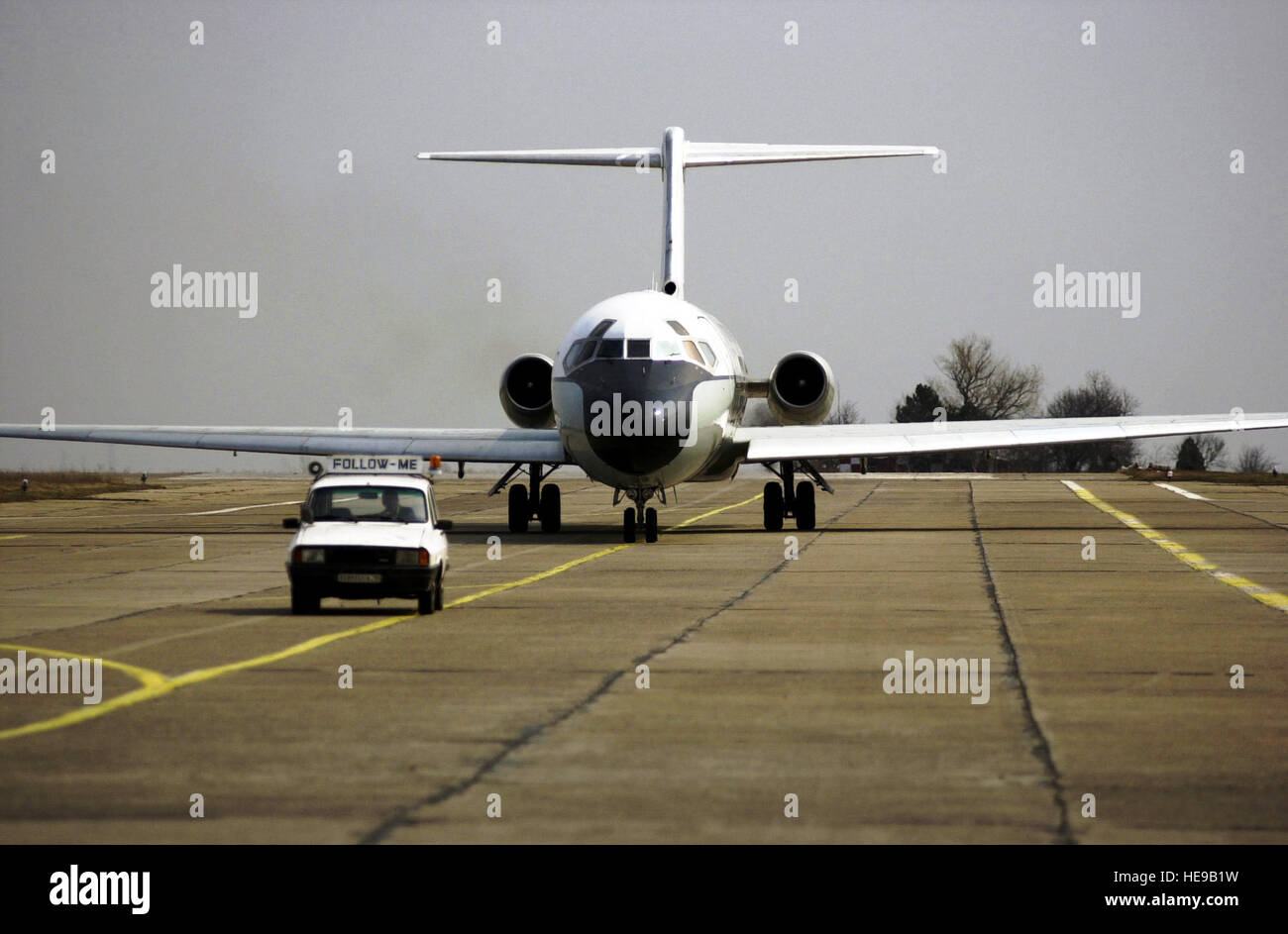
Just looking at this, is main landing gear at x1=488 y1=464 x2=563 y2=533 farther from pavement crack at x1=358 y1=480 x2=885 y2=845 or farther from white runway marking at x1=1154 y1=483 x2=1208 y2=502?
white runway marking at x1=1154 y1=483 x2=1208 y2=502

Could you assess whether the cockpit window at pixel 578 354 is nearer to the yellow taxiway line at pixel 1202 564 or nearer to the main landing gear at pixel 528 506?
the main landing gear at pixel 528 506

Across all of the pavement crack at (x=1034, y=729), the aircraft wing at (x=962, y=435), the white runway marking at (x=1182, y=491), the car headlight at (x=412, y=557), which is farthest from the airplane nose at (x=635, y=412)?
the white runway marking at (x=1182, y=491)

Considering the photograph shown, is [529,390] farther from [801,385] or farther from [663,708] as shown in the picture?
[663,708]

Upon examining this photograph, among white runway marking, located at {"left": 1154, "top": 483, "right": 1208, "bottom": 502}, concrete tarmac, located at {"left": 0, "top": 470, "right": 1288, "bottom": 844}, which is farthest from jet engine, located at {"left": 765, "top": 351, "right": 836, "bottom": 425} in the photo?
white runway marking, located at {"left": 1154, "top": 483, "right": 1208, "bottom": 502}

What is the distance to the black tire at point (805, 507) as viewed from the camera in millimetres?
38344

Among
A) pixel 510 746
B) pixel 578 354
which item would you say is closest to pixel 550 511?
pixel 578 354

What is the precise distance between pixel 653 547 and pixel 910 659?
16668mm

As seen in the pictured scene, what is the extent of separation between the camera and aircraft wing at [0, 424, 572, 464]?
37.7 meters

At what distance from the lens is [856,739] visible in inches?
452

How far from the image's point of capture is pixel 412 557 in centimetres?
1970

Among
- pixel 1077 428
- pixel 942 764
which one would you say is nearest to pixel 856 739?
pixel 942 764

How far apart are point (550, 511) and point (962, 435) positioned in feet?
28.2

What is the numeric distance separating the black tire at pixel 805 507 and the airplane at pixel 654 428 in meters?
0.04
